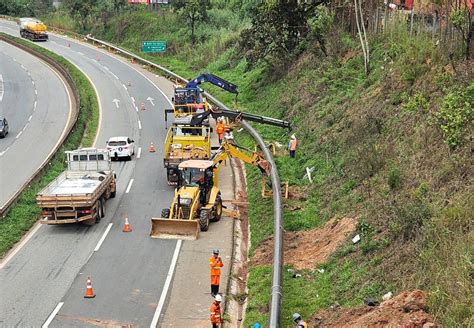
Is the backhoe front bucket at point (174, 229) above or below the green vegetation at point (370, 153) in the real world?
below

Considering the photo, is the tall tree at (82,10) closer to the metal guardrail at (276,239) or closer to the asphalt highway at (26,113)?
the asphalt highway at (26,113)

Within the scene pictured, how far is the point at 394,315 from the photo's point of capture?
1527cm

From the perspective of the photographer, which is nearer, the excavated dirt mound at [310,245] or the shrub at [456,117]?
the shrub at [456,117]

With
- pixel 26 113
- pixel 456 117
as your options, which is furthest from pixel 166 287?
pixel 26 113

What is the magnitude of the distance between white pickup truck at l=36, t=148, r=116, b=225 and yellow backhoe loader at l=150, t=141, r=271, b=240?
2913 millimetres

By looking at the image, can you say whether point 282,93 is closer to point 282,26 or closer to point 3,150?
point 282,26

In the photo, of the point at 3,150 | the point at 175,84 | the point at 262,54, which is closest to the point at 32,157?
the point at 3,150

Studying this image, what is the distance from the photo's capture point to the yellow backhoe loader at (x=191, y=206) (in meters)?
26.7

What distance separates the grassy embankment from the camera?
57.6ft

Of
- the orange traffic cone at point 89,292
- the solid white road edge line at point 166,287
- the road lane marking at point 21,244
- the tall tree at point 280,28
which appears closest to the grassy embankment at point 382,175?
the solid white road edge line at point 166,287

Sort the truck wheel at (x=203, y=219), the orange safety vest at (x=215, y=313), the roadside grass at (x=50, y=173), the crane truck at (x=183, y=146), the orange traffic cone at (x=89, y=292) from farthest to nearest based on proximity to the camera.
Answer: the crane truck at (x=183, y=146), the roadside grass at (x=50, y=173), the truck wheel at (x=203, y=219), the orange traffic cone at (x=89, y=292), the orange safety vest at (x=215, y=313)

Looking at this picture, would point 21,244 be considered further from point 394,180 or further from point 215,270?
point 394,180

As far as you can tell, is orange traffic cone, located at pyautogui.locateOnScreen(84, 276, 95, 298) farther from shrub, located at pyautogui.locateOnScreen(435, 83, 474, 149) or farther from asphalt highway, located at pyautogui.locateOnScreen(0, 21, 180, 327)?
shrub, located at pyautogui.locateOnScreen(435, 83, 474, 149)

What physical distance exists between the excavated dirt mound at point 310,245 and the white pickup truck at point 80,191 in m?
7.37
